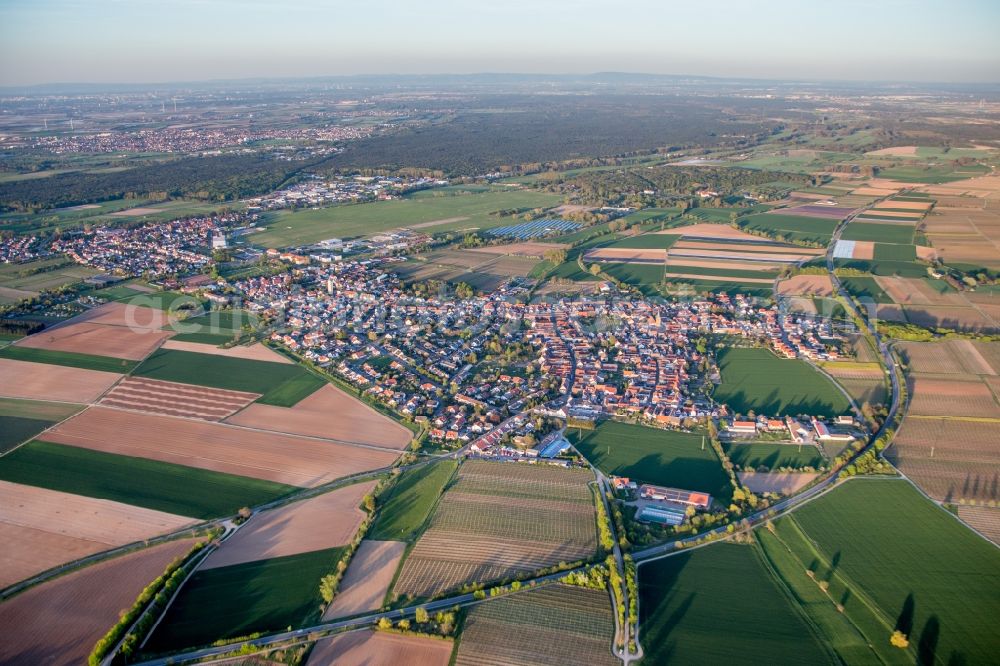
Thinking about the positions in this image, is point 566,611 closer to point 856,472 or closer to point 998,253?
point 856,472

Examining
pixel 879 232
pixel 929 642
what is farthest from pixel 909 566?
pixel 879 232

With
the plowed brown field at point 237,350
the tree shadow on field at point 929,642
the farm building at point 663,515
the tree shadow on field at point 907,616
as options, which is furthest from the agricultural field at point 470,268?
the tree shadow on field at point 929,642

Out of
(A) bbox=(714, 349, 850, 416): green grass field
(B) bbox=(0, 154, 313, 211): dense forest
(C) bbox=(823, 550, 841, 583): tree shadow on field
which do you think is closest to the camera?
(C) bbox=(823, 550, 841, 583): tree shadow on field

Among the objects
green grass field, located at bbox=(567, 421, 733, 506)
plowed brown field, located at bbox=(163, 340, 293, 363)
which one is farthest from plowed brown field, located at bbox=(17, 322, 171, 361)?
green grass field, located at bbox=(567, 421, 733, 506)

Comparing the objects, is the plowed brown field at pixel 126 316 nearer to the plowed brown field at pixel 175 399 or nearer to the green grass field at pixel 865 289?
the plowed brown field at pixel 175 399

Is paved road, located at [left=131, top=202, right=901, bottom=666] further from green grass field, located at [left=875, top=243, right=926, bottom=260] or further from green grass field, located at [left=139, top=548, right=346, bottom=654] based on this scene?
green grass field, located at [left=875, top=243, right=926, bottom=260]

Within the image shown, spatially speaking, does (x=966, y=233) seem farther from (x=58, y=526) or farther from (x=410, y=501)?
(x=58, y=526)

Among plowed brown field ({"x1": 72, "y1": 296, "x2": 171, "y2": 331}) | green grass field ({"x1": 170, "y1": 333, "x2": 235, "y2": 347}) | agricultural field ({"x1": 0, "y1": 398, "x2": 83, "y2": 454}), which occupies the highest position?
plowed brown field ({"x1": 72, "y1": 296, "x2": 171, "y2": 331})
